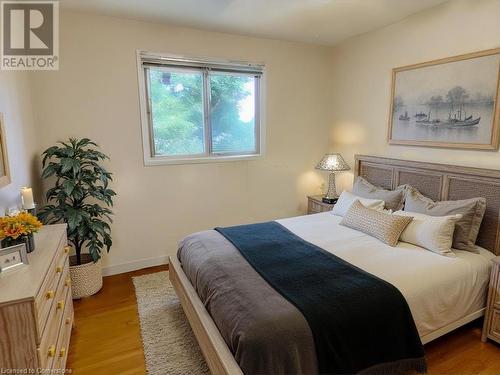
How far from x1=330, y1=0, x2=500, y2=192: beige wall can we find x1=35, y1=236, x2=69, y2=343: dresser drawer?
3165 mm

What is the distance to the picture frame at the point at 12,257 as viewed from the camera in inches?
58.1

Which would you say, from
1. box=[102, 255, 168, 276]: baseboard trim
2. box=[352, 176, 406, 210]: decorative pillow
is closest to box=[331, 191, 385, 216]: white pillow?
box=[352, 176, 406, 210]: decorative pillow

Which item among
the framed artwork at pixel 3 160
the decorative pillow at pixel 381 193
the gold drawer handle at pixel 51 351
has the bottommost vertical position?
the gold drawer handle at pixel 51 351

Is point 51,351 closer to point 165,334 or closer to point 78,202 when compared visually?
point 165,334

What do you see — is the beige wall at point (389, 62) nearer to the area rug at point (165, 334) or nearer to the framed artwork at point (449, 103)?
the framed artwork at point (449, 103)

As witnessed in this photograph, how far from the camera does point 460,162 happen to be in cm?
266

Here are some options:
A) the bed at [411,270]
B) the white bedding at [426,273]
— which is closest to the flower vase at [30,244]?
the bed at [411,270]

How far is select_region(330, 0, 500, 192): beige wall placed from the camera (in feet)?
8.11

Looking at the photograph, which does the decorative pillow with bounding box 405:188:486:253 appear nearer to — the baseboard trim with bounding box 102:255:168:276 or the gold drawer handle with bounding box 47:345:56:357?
the gold drawer handle with bounding box 47:345:56:357

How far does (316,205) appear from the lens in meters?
3.84

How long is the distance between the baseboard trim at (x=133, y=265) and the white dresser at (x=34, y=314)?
4.61 feet

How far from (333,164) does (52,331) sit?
3.04 meters

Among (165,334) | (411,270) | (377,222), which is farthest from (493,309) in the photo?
(165,334)

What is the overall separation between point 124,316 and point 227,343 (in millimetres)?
1320
